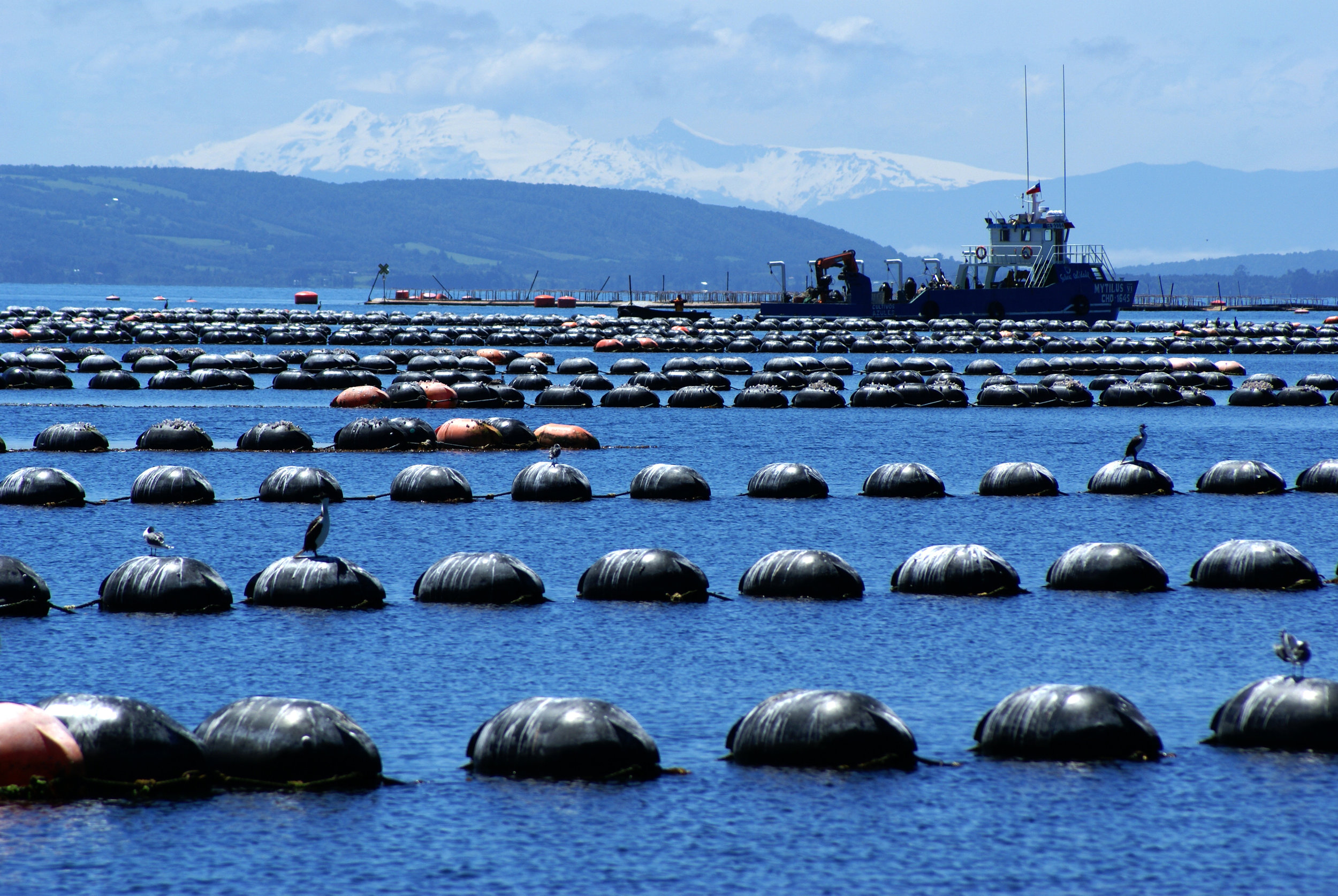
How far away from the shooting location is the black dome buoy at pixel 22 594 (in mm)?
24000

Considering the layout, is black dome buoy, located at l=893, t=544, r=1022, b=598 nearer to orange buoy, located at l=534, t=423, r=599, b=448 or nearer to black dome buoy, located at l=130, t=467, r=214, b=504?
black dome buoy, located at l=130, t=467, r=214, b=504

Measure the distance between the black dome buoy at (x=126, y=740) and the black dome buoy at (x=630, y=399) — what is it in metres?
51.1

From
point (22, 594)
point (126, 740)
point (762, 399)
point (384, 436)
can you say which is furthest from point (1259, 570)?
point (762, 399)

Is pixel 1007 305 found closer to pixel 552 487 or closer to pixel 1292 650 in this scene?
pixel 552 487

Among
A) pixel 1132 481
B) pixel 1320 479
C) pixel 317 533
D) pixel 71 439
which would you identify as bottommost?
pixel 1320 479

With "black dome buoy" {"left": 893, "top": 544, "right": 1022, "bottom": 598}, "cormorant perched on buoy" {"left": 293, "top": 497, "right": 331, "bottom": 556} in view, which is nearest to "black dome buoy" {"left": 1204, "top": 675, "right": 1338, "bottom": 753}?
"black dome buoy" {"left": 893, "top": 544, "right": 1022, "bottom": 598}

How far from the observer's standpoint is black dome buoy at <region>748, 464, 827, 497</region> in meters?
38.5

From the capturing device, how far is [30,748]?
1481 cm

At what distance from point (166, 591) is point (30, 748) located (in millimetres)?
9737

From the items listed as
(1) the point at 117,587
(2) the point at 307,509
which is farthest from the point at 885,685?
(2) the point at 307,509

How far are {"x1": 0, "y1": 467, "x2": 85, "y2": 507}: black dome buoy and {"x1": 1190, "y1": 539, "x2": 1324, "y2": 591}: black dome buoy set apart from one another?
22.4m

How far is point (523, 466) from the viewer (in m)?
45.4

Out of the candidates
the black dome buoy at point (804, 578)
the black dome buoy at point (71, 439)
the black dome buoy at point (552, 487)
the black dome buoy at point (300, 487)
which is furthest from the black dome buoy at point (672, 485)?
the black dome buoy at point (71, 439)

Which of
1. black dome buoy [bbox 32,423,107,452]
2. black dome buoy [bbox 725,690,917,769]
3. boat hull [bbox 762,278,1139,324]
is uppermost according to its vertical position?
boat hull [bbox 762,278,1139,324]
